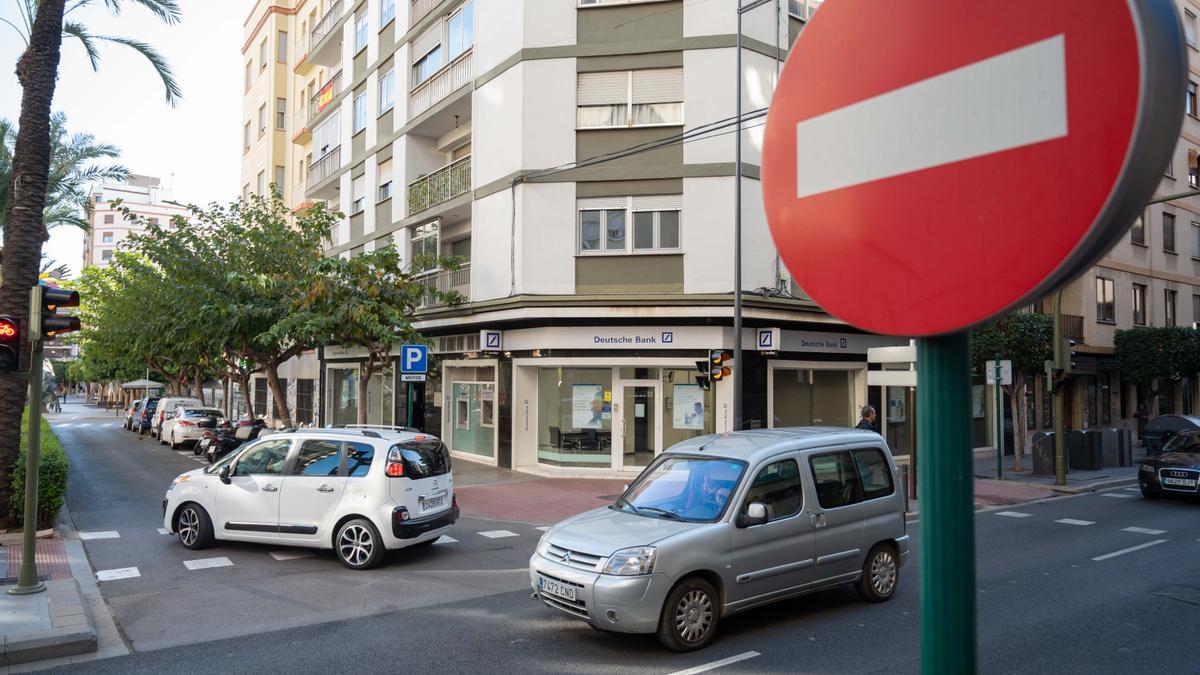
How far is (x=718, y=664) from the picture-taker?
6707 millimetres

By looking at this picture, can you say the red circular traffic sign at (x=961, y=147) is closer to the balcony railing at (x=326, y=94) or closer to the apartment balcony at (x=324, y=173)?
the apartment balcony at (x=324, y=173)

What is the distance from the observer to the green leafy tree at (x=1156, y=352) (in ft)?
94.0

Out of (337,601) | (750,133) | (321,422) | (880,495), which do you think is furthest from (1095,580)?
(321,422)

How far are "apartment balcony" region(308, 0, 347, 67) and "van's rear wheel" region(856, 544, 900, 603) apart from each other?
30.0 m

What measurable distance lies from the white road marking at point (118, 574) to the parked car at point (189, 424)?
64.9 feet

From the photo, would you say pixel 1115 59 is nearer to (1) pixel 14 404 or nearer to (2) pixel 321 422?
(1) pixel 14 404

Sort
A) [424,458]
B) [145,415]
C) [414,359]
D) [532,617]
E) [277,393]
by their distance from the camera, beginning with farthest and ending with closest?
[145,415]
[277,393]
[414,359]
[424,458]
[532,617]

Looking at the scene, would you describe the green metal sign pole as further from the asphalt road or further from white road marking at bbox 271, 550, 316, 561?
white road marking at bbox 271, 550, 316, 561

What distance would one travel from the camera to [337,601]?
28.8 ft

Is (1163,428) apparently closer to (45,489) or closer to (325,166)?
(45,489)

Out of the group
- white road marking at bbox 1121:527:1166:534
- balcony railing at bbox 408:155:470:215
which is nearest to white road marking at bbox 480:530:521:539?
white road marking at bbox 1121:527:1166:534

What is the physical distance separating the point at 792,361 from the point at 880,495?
40.2 ft

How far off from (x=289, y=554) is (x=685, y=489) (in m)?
6.20

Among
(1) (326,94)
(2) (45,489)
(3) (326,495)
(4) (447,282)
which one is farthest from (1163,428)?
(1) (326,94)
